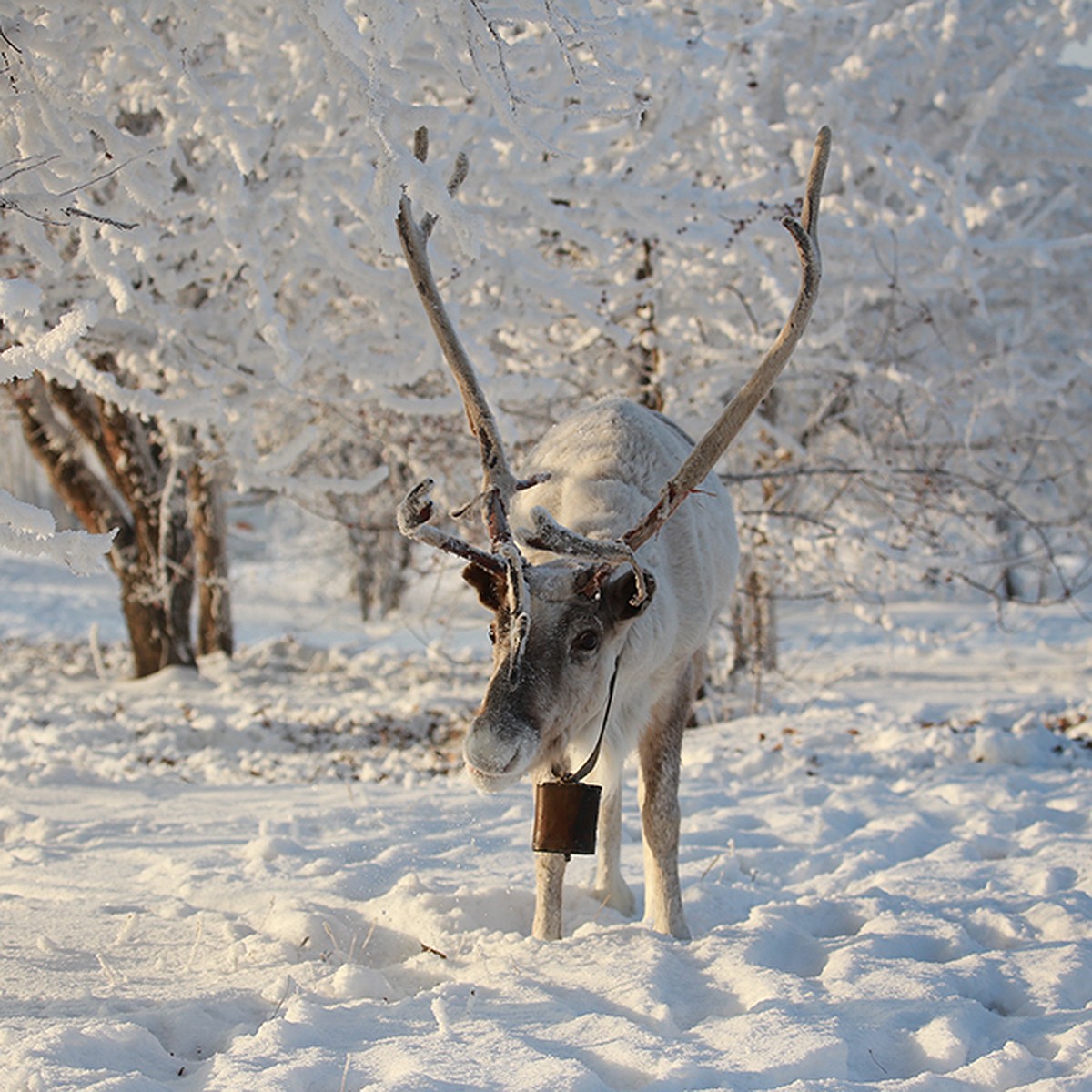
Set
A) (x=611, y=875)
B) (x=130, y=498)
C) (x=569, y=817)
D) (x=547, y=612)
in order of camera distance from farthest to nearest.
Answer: (x=130, y=498) < (x=611, y=875) < (x=569, y=817) < (x=547, y=612)

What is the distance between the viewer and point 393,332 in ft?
20.4

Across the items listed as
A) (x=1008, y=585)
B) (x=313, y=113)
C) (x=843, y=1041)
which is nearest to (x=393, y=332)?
(x=313, y=113)

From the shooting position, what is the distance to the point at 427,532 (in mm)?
3049

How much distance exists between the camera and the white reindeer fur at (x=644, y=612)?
358 centimetres

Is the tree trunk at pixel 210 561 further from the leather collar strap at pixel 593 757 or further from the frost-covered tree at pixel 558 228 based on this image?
the leather collar strap at pixel 593 757

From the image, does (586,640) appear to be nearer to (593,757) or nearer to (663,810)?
(593,757)

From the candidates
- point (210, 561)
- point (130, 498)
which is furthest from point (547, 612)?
point (210, 561)

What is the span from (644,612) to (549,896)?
106 centimetres

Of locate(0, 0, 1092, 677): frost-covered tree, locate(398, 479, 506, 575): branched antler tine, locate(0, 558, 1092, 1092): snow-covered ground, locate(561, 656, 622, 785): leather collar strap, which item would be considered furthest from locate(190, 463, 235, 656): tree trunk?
locate(398, 479, 506, 575): branched antler tine

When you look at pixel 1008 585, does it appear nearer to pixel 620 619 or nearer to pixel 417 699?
pixel 417 699

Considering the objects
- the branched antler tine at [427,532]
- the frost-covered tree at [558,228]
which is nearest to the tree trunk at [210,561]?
the frost-covered tree at [558,228]

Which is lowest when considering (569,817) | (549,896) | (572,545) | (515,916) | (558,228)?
(515,916)

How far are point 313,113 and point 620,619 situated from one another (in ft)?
12.4

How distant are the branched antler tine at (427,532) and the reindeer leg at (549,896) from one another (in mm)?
1169
